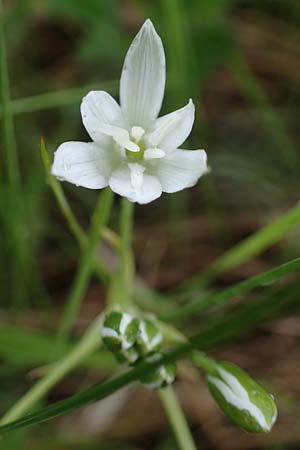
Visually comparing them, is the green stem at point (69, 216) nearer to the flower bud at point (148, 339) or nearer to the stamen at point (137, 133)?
the stamen at point (137, 133)

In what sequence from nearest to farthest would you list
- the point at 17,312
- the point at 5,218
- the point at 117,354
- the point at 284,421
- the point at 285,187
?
the point at 117,354
the point at 5,218
the point at 284,421
the point at 17,312
the point at 285,187

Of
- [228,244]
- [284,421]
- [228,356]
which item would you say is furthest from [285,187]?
[284,421]

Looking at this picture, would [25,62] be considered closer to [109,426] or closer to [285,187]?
[285,187]

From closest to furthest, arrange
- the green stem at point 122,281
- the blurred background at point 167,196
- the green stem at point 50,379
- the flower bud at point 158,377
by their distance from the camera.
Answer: the flower bud at point 158,377 → the green stem at point 50,379 → the green stem at point 122,281 → the blurred background at point 167,196

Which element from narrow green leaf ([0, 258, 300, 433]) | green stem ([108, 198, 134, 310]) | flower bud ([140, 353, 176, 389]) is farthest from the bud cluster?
green stem ([108, 198, 134, 310])

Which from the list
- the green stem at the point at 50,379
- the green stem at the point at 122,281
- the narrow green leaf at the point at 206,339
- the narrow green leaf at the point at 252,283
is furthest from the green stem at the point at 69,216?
the narrow green leaf at the point at 206,339

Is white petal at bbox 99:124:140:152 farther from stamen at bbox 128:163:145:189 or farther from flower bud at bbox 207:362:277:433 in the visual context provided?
flower bud at bbox 207:362:277:433

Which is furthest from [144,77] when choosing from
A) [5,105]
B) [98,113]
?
[5,105]
